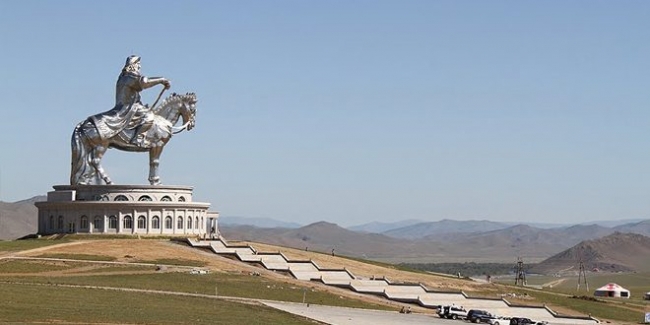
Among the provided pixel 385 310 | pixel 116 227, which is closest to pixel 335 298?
pixel 385 310

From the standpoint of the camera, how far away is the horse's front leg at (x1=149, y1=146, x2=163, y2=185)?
10562cm

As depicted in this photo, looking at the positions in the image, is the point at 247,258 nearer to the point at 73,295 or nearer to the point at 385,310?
the point at 385,310

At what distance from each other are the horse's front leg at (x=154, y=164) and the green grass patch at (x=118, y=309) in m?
38.5

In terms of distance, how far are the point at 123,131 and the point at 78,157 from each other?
468 centimetres

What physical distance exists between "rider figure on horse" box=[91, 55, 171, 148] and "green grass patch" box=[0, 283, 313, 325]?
3668 cm

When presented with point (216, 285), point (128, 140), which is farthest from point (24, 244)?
point (216, 285)

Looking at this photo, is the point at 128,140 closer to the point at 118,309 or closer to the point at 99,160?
the point at 99,160

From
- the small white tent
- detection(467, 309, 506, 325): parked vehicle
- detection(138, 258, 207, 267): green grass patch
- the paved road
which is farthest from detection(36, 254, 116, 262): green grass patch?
the small white tent

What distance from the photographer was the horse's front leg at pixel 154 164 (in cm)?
10562

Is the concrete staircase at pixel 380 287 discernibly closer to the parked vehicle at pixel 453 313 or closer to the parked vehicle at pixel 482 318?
the parked vehicle at pixel 453 313

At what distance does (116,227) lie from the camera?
101250 millimetres

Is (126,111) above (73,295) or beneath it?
above

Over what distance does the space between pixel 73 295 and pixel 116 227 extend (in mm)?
38653

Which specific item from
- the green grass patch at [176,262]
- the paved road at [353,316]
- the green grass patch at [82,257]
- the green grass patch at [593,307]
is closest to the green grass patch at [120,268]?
the green grass patch at [82,257]
